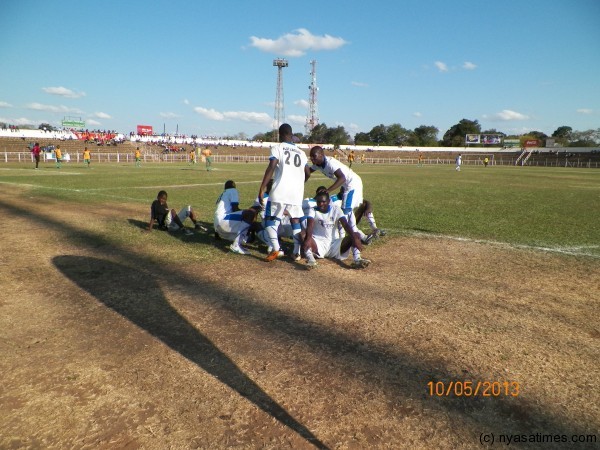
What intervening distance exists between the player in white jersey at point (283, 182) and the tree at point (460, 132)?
11699 cm

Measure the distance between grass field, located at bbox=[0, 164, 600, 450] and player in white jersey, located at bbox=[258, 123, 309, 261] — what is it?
2.18 ft

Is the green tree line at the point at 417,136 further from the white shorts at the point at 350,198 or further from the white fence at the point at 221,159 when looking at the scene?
the white shorts at the point at 350,198

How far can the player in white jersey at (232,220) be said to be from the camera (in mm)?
6221

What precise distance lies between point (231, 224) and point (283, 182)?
1.48 metres

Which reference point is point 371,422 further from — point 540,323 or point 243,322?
point 540,323

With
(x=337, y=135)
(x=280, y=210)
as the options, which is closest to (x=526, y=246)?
(x=280, y=210)

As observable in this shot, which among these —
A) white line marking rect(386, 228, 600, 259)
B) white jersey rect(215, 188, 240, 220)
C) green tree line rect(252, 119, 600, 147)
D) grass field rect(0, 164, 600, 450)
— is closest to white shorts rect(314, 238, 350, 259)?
grass field rect(0, 164, 600, 450)

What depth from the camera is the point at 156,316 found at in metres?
3.67

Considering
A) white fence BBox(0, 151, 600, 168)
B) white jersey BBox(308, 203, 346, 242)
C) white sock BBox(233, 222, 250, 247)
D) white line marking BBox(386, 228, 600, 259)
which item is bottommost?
white line marking BBox(386, 228, 600, 259)

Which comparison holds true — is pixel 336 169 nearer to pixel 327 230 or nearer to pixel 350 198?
pixel 350 198

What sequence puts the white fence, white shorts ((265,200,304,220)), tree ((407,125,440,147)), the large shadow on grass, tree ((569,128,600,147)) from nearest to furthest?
the large shadow on grass, white shorts ((265,200,304,220)), the white fence, tree ((569,128,600,147)), tree ((407,125,440,147))

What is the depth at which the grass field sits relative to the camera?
221 cm

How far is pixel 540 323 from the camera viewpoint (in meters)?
→ 3.61

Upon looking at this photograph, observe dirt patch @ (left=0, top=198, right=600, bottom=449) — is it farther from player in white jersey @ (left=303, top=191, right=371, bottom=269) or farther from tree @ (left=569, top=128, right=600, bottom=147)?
tree @ (left=569, top=128, right=600, bottom=147)
